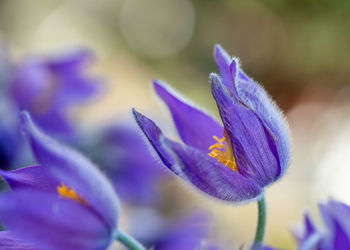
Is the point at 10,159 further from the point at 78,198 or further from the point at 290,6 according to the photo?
the point at 290,6

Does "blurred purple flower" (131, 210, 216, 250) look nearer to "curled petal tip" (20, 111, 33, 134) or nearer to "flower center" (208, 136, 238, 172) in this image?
"flower center" (208, 136, 238, 172)

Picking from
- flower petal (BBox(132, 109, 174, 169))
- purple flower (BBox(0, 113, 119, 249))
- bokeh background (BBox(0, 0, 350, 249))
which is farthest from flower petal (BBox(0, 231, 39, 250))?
bokeh background (BBox(0, 0, 350, 249))

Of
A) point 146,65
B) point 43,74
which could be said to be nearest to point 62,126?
point 43,74

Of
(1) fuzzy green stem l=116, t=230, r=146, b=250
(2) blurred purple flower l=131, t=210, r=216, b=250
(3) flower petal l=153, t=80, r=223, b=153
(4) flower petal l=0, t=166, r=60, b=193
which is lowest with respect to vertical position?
(2) blurred purple flower l=131, t=210, r=216, b=250

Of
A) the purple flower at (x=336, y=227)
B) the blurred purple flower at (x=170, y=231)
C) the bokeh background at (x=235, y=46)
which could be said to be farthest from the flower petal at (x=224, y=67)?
the bokeh background at (x=235, y=46)

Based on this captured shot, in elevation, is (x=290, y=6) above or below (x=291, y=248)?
above

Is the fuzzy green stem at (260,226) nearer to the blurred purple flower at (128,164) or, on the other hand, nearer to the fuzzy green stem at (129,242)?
the fuzzy green stem at (129,242)

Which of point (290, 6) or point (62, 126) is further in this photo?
point (290, 6)
